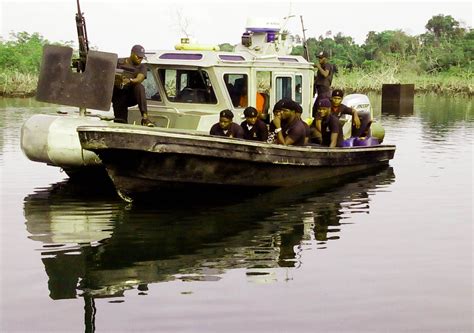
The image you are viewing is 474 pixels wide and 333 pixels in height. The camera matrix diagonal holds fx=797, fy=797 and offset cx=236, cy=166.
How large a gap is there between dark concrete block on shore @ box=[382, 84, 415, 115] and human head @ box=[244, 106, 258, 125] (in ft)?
72.3

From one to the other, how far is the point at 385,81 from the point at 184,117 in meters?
32.6

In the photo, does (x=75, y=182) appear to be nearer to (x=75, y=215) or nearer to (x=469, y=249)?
(x=75, y=215)

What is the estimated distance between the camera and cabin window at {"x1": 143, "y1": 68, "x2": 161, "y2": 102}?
13.0 m

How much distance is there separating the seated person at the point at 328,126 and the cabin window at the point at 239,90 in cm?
130

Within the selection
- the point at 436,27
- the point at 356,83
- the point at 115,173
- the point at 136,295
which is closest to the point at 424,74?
the point at 356,83

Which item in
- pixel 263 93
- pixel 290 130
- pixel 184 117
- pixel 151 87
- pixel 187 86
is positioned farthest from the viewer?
pixel 263 93

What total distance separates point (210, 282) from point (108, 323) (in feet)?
4.70

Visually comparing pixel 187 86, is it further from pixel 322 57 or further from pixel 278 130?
pixel 322 57

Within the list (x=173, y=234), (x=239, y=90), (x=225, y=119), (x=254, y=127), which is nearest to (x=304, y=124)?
(x=254, y=127)

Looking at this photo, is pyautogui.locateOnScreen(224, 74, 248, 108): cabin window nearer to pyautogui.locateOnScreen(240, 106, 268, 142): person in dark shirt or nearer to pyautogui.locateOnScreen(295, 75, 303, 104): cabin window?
pyautogui.locateOnScreen(240, 106, 268, 142): person in dark shirt

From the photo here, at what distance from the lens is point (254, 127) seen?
1206 centimetres

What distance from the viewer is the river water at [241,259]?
22.5ft

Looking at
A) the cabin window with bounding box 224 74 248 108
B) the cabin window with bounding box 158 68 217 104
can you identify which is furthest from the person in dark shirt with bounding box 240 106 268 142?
the cabin window with bounding box 158 68 217 104

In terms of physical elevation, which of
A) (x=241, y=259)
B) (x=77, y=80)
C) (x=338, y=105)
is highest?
(x=77, y=80)
